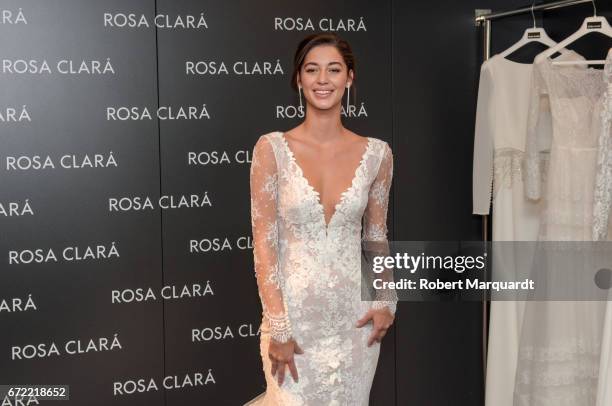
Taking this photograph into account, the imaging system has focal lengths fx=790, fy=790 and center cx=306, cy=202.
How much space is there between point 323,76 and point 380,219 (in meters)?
0.55

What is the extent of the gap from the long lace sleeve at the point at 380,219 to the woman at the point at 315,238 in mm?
36

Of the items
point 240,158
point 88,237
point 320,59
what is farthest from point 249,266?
point 320,59

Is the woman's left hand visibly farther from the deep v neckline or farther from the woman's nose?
the woman's nose

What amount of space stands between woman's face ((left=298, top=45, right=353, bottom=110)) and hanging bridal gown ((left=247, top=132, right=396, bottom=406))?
0.18m

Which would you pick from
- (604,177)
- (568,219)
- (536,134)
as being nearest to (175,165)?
(536,134)

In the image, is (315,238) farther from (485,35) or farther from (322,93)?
(485,35)

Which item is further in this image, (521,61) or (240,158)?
(521,61)

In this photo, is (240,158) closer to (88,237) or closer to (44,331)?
(88,237)

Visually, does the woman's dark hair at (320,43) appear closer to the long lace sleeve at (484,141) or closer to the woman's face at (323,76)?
the woman's face at (323,76)

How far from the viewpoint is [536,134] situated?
368 centimetres

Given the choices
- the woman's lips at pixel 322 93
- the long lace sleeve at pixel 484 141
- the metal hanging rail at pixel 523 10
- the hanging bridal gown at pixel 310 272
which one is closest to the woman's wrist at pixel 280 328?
the hanging bridal gown at pixel 310 272

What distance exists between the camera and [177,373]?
3.84m

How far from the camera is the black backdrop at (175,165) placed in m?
3.50

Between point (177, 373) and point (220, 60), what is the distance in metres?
1.53
